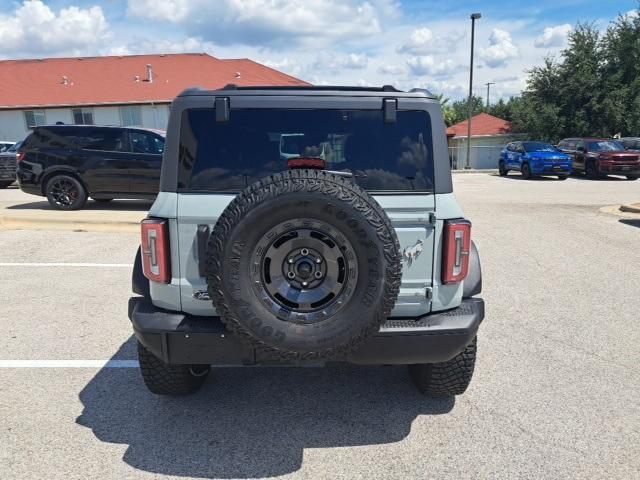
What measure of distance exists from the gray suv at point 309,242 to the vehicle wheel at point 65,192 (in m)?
9.17

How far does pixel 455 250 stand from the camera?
2.91 metres

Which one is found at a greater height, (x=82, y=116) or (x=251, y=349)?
(x=82, y=116)

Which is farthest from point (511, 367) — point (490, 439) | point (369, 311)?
point (369, 311)

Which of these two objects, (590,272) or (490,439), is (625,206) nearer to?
(590,272)

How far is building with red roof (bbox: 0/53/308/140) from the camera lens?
35.1 m

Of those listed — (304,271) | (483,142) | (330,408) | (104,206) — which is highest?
(483,142)

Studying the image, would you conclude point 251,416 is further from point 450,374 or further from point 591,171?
point 591,171

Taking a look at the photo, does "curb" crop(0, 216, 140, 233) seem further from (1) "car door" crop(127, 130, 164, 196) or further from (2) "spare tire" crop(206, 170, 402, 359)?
(2) "spare tire" crop(206, 170, 402, 359)

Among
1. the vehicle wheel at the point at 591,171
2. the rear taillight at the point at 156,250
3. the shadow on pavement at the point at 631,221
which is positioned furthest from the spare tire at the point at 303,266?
the vehicle wheel at the point at 591,171

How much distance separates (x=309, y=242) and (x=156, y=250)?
2.95ft

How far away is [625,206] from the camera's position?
41.3 feet

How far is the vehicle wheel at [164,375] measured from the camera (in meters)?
3.30

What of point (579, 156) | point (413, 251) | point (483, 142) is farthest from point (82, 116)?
point (413, 251)

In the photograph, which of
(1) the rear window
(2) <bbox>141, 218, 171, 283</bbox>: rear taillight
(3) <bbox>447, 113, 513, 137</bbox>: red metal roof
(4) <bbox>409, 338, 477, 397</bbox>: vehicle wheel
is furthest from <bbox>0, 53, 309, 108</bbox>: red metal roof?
(4) <bbox>409, 338, 477, 397</bbox>: vehicle wheel
